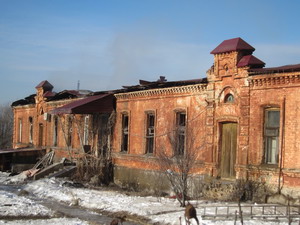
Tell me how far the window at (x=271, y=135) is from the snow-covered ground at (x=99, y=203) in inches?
117

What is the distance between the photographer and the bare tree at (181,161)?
16.2 metres

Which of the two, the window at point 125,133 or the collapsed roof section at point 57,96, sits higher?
the collapsed roof section at point 57,96

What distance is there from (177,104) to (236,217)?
8765 mm

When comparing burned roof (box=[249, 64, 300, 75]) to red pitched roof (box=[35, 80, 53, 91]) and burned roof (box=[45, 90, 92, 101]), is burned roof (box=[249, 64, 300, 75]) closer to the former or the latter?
burned roof (box=[45, 90, 92, 101])

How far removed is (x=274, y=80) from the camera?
15656mm

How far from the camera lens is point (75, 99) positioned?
2845 cm

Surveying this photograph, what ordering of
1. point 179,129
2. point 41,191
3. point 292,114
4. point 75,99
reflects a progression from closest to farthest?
point 292,114, point 179,129, point 41,191, point 75,99

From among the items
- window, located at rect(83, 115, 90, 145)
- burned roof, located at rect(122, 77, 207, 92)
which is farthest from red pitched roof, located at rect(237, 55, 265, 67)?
window, located at rect(83, 115, 90, 145)

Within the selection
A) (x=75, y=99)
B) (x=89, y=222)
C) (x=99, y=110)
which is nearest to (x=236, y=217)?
(x=89, y=222)

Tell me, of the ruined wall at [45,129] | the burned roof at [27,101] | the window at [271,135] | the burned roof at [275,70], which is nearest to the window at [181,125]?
the window at [271,135]

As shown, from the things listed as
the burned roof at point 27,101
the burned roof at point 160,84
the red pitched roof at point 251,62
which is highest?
the red pitched roof at point 251,62

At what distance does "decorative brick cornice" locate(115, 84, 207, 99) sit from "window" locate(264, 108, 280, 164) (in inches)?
133

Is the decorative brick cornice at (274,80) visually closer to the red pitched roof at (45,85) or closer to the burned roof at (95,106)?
the burned roof at (95,106)

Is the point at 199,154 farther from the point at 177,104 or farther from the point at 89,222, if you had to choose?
the point at 89,222
